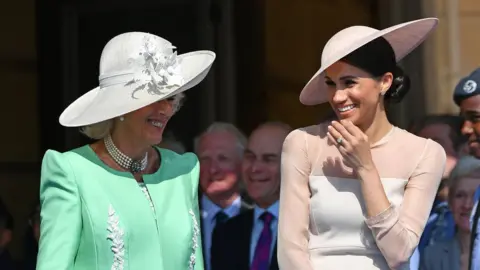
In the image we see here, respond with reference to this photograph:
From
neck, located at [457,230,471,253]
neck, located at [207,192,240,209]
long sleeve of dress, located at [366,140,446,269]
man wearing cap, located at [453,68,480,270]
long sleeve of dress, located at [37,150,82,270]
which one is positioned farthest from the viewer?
neck, located at [207,192,240,209]

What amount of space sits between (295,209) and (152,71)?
2.07 ft

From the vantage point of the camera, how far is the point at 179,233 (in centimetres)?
346

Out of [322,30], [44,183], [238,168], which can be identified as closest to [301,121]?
[322,30]

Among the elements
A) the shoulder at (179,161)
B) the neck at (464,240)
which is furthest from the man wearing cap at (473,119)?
the shoulder at (179,161)

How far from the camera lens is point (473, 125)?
16.5 ft

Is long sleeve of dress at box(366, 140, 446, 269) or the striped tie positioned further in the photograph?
the striped tie

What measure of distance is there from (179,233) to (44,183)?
1.40 feet

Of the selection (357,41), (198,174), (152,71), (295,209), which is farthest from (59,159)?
(357,41)

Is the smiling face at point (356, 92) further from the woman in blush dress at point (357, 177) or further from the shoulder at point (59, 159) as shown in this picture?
the shoulder at point (59, 159)

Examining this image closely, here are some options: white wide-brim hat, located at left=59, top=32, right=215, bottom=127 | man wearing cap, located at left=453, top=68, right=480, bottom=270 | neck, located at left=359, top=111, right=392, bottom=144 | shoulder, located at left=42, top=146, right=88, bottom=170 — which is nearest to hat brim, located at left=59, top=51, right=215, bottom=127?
white wide-brim hat, located at left=59, top=32, right=215, bottom=127

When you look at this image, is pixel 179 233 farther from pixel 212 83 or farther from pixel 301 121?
pixel 212 83

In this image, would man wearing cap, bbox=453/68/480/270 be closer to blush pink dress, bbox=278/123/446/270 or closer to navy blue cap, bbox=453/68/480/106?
navy blue cap, bbox=453/68/480/106

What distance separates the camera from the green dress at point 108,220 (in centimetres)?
332

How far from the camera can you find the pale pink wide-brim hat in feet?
12.1
